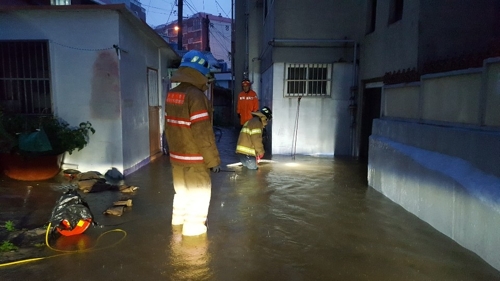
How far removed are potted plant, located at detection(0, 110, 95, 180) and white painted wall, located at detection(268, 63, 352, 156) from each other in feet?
17.5

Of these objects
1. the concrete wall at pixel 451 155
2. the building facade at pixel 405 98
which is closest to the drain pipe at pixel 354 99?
the building facade at pixel 405 98

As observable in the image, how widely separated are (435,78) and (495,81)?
1210 mm

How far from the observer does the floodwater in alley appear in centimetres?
329

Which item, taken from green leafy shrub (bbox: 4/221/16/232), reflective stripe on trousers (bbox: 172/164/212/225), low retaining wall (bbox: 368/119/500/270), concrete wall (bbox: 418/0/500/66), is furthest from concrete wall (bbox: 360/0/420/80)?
green leafy shrub (bbox: 4/221/16/232)

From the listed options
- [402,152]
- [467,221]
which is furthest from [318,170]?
[467,221]

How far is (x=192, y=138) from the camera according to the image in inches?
157

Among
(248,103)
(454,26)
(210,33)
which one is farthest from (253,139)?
(210,33)

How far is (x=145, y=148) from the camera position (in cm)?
862

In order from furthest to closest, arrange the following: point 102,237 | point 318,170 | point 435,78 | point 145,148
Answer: point 145,148, point 318,170, point 435,78, point 102,237

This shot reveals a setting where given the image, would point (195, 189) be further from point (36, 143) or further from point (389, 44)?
point (389, 44)

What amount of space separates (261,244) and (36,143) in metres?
4.57

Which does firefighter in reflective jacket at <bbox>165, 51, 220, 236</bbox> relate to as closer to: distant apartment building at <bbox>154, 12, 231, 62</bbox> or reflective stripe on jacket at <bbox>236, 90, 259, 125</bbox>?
reflective stripe on jacket at <bbox>236, 90, 259, 125</bbox>

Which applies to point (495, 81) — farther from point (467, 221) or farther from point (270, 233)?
point (270, 233)

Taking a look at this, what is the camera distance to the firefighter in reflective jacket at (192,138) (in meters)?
3.93
